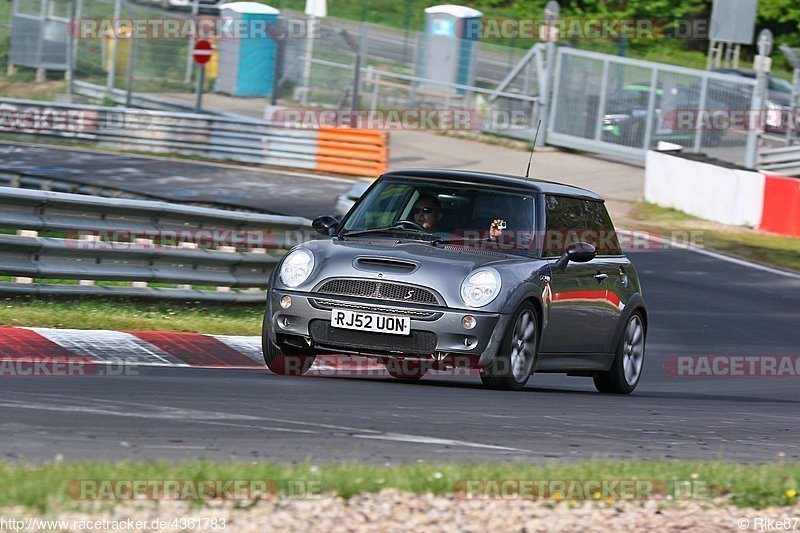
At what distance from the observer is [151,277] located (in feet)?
38.1

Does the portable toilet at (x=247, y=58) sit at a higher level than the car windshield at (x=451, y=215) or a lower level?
higher

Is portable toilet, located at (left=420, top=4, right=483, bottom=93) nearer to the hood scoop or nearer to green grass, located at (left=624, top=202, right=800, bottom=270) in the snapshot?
green grass, located at (left=624, top=202, right=800, bottom=270)

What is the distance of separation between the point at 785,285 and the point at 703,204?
6.22m

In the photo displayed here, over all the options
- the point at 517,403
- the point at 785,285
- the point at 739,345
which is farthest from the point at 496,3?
the point at 517,403

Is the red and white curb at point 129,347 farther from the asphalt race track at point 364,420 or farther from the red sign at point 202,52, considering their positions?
the red sign at point 202,52

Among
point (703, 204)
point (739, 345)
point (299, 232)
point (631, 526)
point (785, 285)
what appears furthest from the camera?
point (703, 204)

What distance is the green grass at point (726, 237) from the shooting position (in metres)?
21.4

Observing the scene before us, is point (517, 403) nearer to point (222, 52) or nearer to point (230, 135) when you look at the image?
point (230, 135)

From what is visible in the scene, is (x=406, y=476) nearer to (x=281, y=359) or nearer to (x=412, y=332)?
(x=412, y=332)

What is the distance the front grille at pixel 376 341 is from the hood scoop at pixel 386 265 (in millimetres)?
382

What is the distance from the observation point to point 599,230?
10219 millimetres

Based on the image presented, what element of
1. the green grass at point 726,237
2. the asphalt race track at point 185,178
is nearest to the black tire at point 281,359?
the asphalt race track at point 185,178

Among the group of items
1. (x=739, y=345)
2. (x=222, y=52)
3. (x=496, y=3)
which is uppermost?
(x=496, y=3)

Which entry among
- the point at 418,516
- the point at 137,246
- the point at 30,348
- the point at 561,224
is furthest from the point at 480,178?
the point at 418,516
